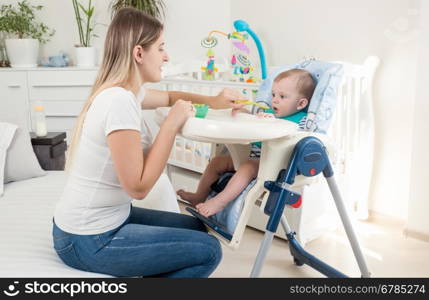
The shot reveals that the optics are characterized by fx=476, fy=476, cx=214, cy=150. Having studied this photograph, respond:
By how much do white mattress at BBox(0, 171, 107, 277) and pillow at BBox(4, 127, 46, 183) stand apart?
3 cm

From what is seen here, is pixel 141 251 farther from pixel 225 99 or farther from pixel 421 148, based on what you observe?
pixel 421 148

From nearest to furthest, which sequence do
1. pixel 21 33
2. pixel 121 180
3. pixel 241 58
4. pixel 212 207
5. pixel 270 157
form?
pixel 121 180 → pixel 270 157 → pixel 212 207 → pixel 241 58 → pixel 21 33

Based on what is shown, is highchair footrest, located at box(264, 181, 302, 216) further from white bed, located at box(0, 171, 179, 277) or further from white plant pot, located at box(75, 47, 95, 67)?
white plant pot, located at box(75, 47, 95, 67)

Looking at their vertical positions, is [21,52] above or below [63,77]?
above

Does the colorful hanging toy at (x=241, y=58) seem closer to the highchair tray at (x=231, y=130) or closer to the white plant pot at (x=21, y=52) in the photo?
the highchair tray at (x=231, y=130)

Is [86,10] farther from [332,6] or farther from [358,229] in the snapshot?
[358,229]

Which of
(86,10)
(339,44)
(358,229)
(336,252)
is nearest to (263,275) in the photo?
(336,252)

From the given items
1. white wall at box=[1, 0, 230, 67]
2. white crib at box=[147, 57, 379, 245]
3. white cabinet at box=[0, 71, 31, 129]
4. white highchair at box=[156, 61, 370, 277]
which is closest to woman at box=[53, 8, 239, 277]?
white highchair at box=[156, 61, 370, 277]

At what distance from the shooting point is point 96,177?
50.0 inches

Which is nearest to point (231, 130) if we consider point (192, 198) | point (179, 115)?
point (179, 115)

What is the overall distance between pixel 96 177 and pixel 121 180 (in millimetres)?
96

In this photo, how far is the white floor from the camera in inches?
80.8

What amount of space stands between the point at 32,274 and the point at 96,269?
7.1 inches

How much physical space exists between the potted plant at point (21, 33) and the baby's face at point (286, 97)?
281cm
